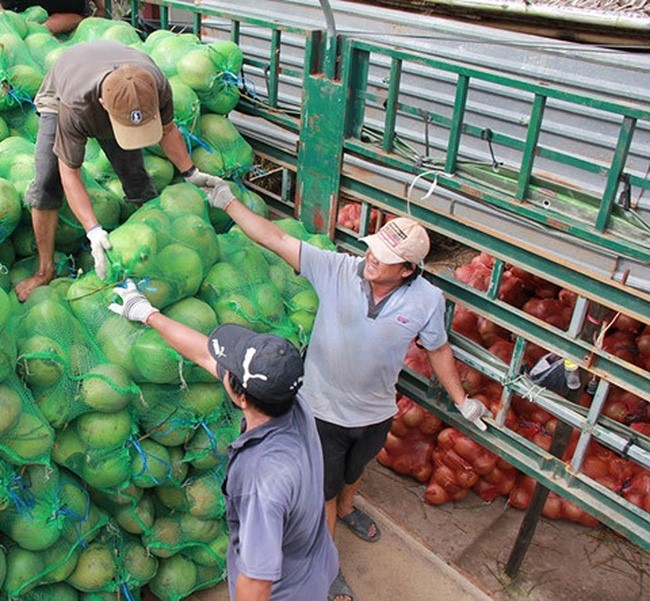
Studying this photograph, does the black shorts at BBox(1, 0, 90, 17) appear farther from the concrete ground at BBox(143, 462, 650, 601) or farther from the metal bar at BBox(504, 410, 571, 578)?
the metal bar at BBox(504, 410, 571, 578)

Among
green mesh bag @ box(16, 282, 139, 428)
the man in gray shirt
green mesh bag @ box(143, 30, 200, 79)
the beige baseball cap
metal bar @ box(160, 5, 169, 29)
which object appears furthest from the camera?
metal bar @ box(160, 5, 169, 29)

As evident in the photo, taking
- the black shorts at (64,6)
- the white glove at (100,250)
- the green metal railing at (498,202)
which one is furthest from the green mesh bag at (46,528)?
the black shorts at (64,6)

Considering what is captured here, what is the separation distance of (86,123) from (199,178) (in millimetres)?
649

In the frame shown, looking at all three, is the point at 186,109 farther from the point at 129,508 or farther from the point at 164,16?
the point at 129,508

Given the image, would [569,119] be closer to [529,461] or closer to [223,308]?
[529,461]

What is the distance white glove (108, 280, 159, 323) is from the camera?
2830mm

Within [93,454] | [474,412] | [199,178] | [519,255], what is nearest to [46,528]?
[93,454]

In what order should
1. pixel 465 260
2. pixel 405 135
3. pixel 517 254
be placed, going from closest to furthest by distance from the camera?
pixel 517 254 < pixel 405 135 < pixel 465 260

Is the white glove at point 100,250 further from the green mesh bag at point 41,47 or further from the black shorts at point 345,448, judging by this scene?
the green mesh bag at point 41,47

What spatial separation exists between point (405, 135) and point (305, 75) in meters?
1.22

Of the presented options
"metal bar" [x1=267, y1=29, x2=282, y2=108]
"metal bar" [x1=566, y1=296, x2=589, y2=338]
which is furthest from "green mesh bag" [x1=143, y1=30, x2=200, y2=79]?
"metal bar" [x1=566, y1=296, x2=589, y2=338]

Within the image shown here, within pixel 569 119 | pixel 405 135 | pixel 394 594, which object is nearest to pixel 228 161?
pixel 405 135

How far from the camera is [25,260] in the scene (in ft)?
11.1

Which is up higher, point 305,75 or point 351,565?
point 305,75
